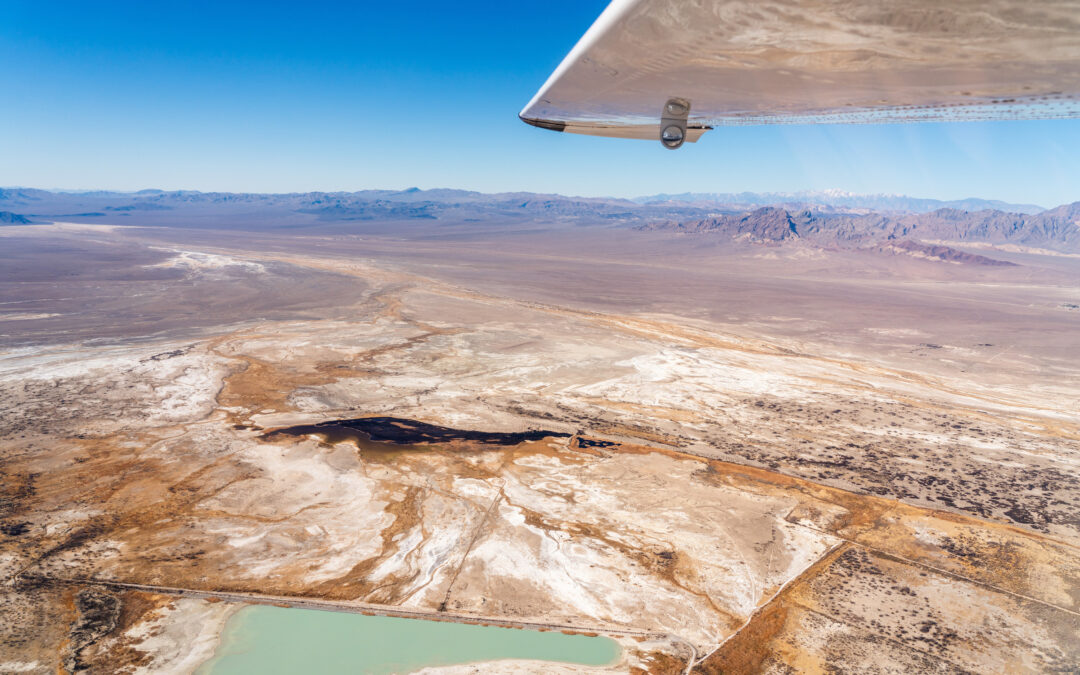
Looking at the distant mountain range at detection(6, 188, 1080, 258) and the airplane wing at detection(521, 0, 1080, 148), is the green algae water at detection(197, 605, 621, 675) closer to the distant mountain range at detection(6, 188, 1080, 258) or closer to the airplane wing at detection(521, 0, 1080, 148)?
the airplane wing at detection(521, 0, 1080, 148)

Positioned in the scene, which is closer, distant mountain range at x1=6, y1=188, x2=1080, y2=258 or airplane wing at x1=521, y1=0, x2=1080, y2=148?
airplane wing at x1=521, y1=0, x2=1080, y2=148

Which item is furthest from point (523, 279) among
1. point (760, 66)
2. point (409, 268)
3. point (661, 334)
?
point (760, 66)

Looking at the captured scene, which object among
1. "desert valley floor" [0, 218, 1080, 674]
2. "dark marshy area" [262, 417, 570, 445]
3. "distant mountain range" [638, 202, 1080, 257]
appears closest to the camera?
"desert valley floor" [0, 218, 1080, 674]

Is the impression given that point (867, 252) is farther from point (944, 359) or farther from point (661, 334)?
point (661, 334)

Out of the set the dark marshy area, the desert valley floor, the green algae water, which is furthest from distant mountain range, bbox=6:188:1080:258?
the green algae water

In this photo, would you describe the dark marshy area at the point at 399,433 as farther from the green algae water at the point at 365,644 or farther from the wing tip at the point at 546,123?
the wing tip at the point at 546,123

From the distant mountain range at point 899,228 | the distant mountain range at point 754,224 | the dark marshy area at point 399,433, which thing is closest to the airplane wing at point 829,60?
the dark marshy area at point 399,433

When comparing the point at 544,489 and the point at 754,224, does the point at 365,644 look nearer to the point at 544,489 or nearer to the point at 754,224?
the point at 544,489
